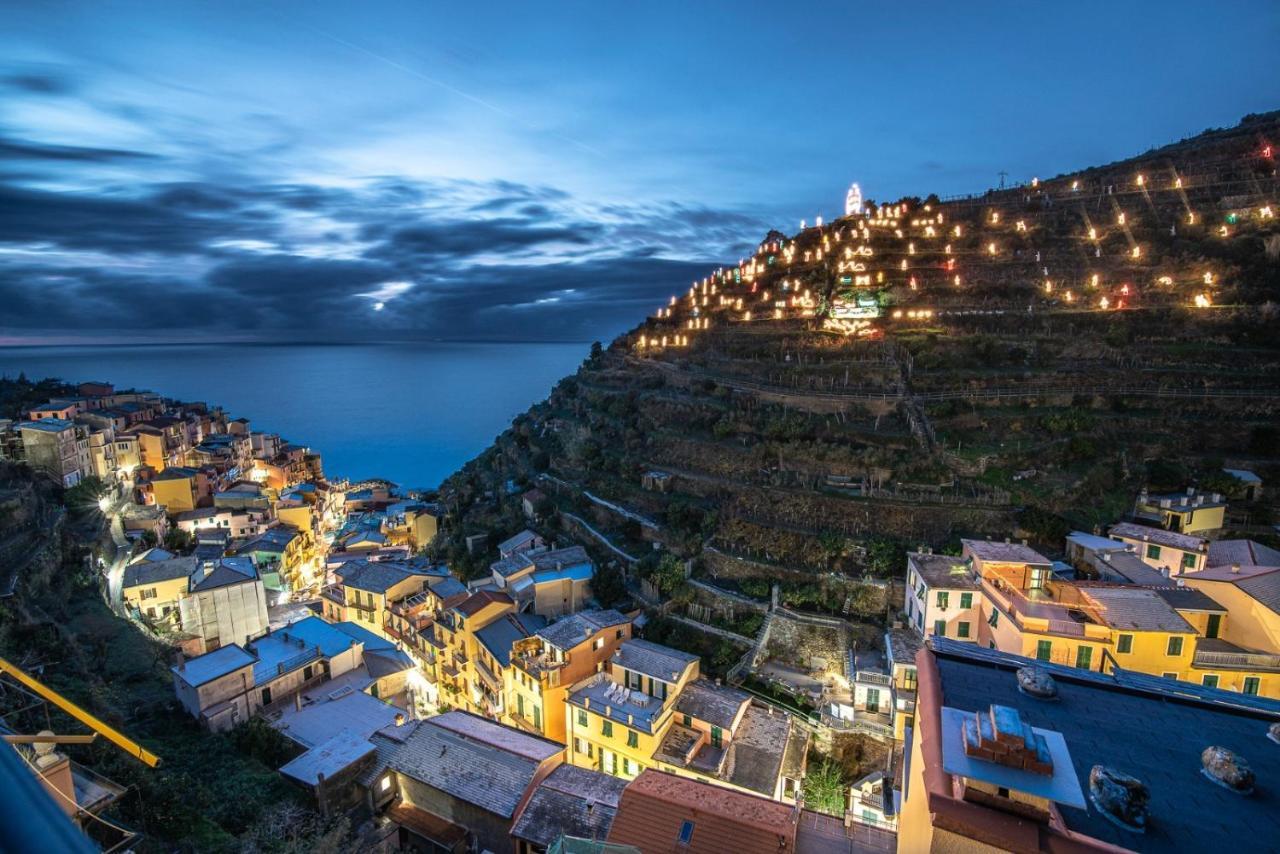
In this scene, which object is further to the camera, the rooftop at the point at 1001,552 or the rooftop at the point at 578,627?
the rooftop at the point at 578,627

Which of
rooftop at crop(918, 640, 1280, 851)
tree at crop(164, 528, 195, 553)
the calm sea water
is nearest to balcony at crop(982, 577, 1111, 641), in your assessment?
rooftop at crop(918, 640, 1280, 851)

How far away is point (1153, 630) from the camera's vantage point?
52.1ft

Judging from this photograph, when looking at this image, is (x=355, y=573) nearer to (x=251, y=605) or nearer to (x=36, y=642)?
(x=251, y=605)

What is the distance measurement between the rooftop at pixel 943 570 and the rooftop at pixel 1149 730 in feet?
38.3

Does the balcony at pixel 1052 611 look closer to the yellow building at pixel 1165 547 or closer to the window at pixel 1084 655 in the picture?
the window at pixel 1084 655

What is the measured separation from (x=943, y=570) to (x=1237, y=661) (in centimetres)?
734

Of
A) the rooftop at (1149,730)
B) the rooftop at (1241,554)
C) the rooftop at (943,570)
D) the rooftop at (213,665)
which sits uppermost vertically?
the rooftop at (1149,730)

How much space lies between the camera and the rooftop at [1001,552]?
19250mm

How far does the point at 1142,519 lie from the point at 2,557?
46.2 m

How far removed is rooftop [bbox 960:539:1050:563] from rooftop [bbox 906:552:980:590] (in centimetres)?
67

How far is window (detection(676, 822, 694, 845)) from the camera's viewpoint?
11.8 meters

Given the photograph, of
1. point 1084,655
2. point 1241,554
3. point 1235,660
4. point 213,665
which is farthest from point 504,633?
point 1241,554

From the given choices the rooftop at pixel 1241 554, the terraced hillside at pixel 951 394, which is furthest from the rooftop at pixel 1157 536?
the terraced hillside at pixel 951 394

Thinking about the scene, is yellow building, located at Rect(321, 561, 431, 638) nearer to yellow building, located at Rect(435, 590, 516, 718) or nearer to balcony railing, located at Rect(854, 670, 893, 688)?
yellow building, located at Rect(435, 590, 516, 718)
